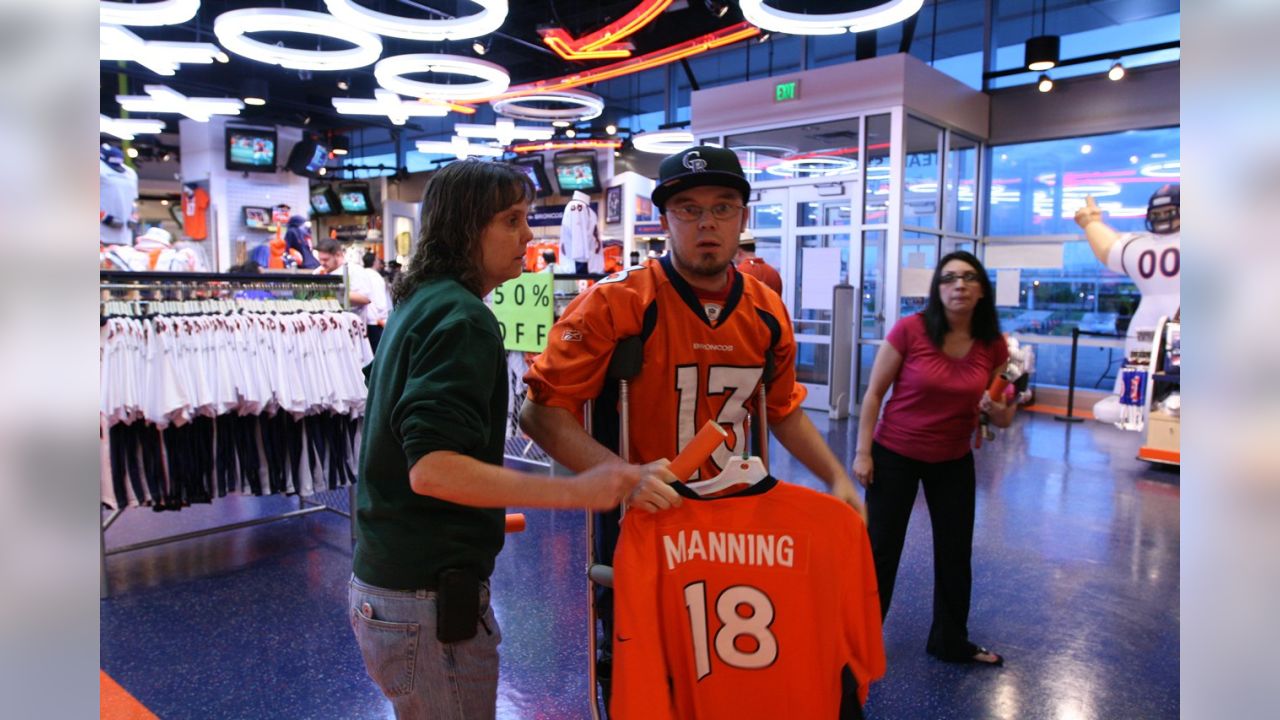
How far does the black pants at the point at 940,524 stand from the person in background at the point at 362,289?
512 cm

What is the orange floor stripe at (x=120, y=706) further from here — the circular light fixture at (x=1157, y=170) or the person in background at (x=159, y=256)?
the circular light fixture at (x=1157, y=170)

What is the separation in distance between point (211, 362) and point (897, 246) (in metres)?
7.94

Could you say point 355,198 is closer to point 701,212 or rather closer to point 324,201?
point 324,201

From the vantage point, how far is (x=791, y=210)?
34.8 ft

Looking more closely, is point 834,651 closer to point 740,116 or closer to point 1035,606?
point 1035,606

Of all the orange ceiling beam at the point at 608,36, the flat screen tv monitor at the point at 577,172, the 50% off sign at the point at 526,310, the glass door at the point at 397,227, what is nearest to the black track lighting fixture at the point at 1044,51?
the orange ceiling beam at the point at 608,36

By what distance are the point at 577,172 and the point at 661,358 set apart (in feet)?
61.9

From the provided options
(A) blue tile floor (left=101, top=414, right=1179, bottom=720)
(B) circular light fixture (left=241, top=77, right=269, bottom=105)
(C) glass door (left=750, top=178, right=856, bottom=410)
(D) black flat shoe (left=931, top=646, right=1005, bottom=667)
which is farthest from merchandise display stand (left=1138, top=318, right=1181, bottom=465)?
(B) circular light fixture (left=241, top=77, right=269, bottom=105)

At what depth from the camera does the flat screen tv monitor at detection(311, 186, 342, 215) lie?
24.8 metres

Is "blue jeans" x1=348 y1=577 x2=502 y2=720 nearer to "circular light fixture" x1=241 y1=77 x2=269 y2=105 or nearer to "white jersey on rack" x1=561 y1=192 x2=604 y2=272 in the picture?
"white jersey on rack" x1=561 y1=192 x2=604 y2=272

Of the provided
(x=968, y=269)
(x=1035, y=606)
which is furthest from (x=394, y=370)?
(x=1035, y=606)
